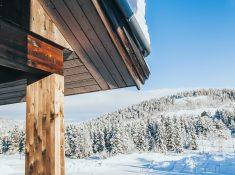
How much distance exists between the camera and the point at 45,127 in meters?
3.86

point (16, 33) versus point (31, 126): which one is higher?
point (16, 33)

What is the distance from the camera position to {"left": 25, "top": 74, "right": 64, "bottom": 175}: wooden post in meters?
3.76

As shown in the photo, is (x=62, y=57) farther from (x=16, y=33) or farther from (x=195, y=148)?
(x=195, y=148)

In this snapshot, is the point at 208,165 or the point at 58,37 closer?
the point at 58,37

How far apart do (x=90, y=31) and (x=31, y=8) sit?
0.72m

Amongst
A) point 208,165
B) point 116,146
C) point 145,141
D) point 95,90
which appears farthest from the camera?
point 145,141

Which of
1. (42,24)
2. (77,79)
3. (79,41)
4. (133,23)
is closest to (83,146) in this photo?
(77,79)

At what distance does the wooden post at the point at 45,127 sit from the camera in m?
Result: 3.76

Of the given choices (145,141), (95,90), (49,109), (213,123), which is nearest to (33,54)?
(49,109)

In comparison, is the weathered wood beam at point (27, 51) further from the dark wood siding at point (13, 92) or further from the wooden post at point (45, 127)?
the dark wood siding at point (13, 92)

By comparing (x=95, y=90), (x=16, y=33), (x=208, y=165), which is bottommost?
(x=208, y=165)

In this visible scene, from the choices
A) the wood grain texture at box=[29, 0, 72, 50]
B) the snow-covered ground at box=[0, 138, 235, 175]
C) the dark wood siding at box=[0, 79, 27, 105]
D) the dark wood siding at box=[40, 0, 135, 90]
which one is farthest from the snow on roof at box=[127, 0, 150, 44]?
the snow-covered ground at box=[0, 138, 235, 175]

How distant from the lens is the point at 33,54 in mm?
3846

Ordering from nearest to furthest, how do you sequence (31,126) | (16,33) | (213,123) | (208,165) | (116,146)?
(16,33), (31,126), (208,165), (116,146), (213,123)
